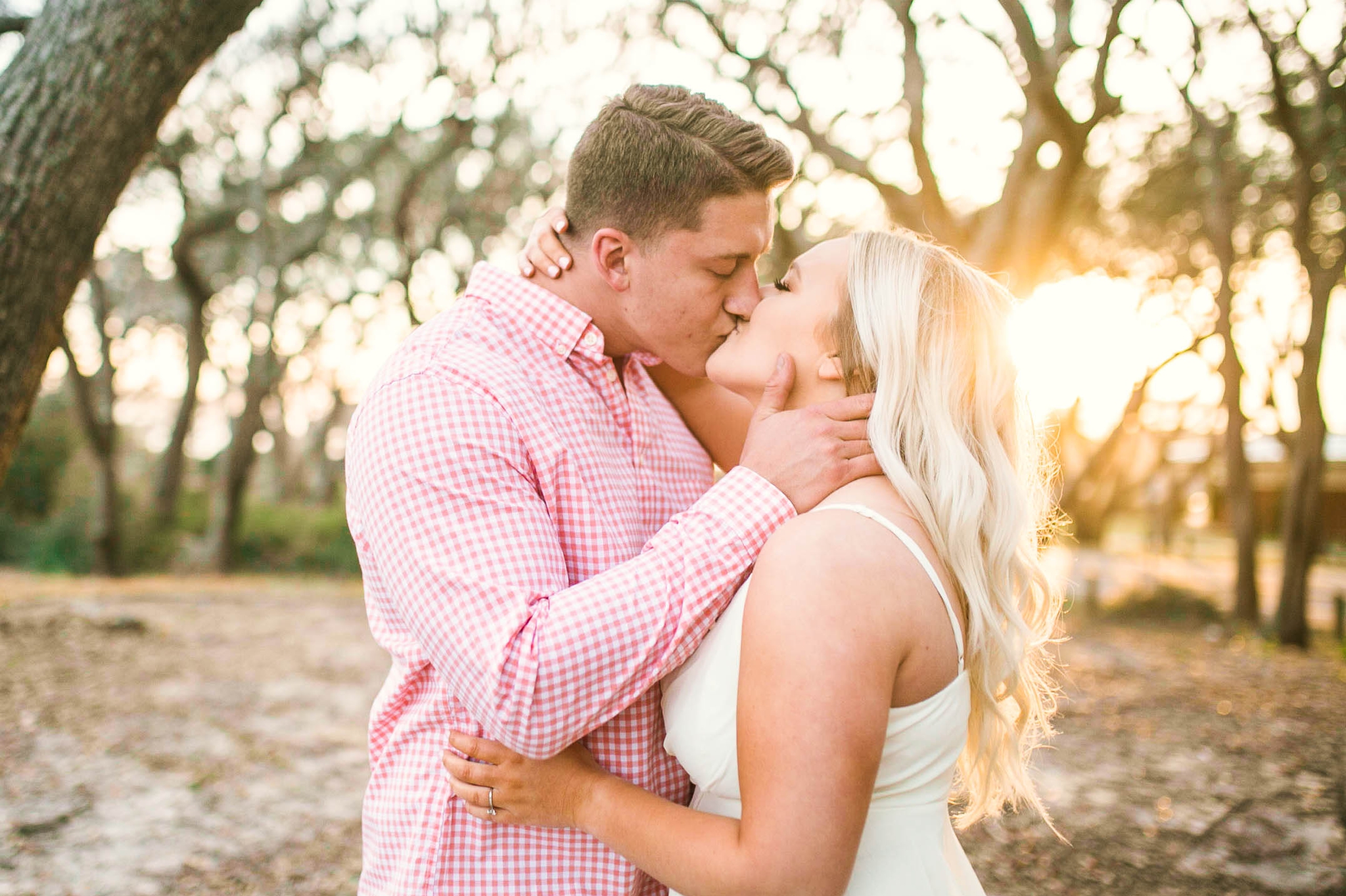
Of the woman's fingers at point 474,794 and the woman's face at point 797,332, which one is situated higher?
the woman's face at point 797,332

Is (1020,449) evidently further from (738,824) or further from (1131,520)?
(1131,520)

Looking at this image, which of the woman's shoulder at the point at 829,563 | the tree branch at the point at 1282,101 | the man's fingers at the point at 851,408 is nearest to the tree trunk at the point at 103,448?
the man's fingers at the point at 851,408

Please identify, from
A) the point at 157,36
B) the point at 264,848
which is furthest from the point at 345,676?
the point at 157,36

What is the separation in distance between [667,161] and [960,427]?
95 centimetres

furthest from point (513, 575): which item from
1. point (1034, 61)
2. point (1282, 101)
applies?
point (1282, 101)

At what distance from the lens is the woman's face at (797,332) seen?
6.88 feet

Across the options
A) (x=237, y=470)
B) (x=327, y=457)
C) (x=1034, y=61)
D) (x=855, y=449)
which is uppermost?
(x=1034, y=61)

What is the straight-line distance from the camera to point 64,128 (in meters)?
2.72

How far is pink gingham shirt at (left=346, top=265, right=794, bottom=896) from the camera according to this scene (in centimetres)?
163

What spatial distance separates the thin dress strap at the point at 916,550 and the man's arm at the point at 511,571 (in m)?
0.13

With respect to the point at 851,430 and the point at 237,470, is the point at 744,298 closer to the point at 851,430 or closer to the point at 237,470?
the point at 851,430

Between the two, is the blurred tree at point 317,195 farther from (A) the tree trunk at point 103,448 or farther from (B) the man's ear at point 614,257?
(B) the man's ear at point 614,257

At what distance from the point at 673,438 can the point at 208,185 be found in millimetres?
17413

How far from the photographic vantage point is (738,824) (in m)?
1.65
